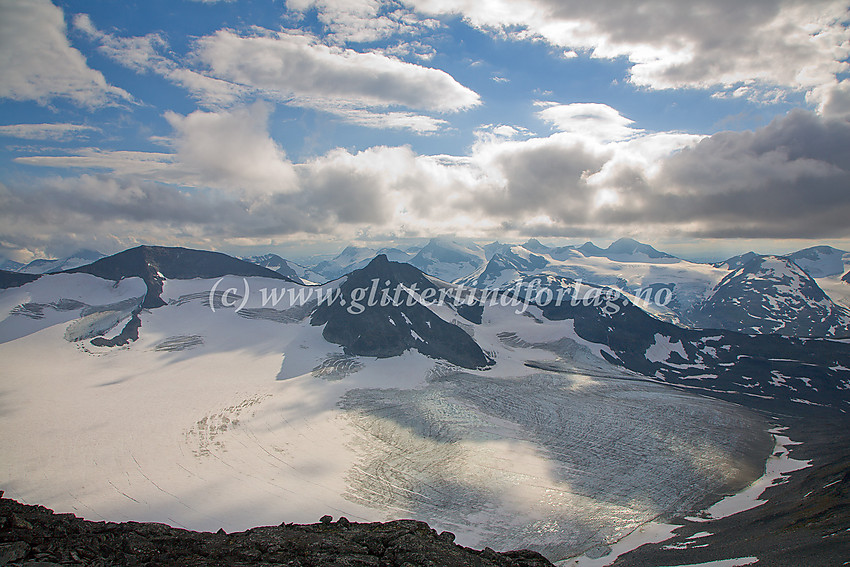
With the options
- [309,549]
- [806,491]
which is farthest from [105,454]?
[806,491]

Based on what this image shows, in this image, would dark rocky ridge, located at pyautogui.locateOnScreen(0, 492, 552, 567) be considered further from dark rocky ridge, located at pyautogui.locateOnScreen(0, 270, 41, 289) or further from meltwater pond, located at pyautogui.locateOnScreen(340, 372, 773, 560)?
dark rocky ridge, located at pyautogui.locateOnScreen(0, 270, 41, 289)

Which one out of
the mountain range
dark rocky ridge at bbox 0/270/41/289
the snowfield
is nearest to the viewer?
the snowfield

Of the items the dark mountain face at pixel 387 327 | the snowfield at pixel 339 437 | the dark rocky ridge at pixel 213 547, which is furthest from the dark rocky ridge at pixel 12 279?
the dark rocky ridge at pixel 213 547

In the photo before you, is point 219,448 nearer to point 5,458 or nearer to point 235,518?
point 235,518

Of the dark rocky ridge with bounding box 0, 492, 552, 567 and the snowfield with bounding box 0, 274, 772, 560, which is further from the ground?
the dark rocky ridge with bounding box 0, 492, 552, 567

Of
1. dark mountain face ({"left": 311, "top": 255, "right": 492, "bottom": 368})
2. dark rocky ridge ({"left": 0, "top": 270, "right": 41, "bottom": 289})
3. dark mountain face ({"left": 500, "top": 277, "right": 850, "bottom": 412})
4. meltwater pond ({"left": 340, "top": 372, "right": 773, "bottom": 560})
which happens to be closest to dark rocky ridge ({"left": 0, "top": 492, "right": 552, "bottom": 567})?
meltwater pond ({"left": 340, "top": 372, "right": 773, "bottom": 560})

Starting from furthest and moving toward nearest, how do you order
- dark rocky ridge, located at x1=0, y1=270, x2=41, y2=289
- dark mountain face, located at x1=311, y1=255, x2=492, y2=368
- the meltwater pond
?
1. dark rocky ridge, located at x1=0, y1=270, x2=41, y2=289
2. dark mountain face, located at x1=311, y1=255, x2=492, y2=368
3. the meltwater pond

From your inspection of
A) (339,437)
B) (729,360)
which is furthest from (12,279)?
(729,360)

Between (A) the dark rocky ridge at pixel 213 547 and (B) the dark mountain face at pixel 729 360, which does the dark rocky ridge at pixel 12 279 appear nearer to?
(A) the dark rocky ridge at pixel 213 547
